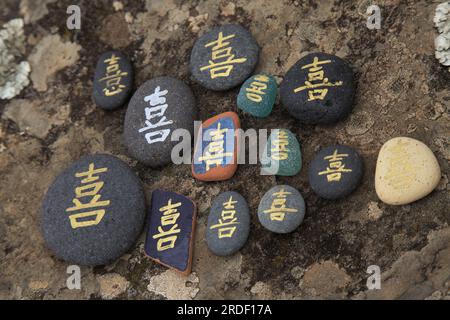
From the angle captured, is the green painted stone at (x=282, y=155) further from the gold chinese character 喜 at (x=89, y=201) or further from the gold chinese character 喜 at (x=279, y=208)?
the gold chinese character 喜 at (x=89, y=201)

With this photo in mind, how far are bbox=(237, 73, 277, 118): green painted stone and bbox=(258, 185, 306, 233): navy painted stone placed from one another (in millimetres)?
476

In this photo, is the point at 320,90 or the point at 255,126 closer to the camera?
the point at 320,90

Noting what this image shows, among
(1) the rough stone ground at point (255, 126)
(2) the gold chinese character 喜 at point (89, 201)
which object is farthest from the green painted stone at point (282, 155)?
(2) the gold chinese character 喜 at point (89, 201)

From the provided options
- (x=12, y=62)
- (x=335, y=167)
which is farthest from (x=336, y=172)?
(x=12, y=62)

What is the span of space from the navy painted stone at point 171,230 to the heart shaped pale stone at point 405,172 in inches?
37.0

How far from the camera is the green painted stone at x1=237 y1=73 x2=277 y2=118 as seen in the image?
288 centimetres

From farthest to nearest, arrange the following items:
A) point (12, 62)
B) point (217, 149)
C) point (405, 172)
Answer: point (12, 62)
point (217, 149)
point (405, 172)

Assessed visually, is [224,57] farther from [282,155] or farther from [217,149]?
[282,155]

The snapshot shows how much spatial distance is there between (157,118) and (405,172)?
4.35ft

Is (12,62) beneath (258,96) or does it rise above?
above

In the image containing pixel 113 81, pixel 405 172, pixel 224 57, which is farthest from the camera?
pixel 113 81

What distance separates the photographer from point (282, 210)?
8.43 feet

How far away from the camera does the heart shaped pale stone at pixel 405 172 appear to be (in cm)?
243

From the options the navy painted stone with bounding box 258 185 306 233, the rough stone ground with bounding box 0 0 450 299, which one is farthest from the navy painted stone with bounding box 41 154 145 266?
the navy painted stone with bounding box 258 185 306 233
